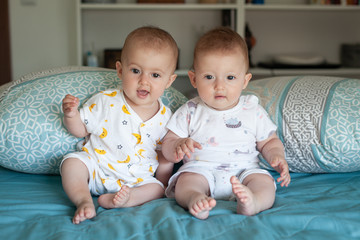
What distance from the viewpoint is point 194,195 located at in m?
0.89

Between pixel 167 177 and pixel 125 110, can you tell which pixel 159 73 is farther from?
pixel 167 177

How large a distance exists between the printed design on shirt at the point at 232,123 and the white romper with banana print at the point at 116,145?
0.64 ft

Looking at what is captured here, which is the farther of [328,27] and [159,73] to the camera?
[328,27]

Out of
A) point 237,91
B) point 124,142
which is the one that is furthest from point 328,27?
point 124,142

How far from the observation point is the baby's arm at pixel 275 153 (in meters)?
0.98

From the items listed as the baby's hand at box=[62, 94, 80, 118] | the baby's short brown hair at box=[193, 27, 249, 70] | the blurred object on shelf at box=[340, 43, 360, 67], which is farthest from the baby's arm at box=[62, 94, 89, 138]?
the blurred object on shelf at box=[340, 43, 360, 67]

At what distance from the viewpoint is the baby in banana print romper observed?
104 cm

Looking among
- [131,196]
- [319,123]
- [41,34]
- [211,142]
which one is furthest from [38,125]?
[41,34]

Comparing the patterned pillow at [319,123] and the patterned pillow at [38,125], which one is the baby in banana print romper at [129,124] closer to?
the patterned pillow at [38,125]

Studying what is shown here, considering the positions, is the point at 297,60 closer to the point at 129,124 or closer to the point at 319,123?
the point at 319,123

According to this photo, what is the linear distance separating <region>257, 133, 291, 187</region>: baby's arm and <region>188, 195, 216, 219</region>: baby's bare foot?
23 cm

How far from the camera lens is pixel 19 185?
1079 mm

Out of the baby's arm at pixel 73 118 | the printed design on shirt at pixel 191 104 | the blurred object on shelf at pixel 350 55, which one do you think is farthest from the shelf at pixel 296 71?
the baby's arm at pixel 73 118

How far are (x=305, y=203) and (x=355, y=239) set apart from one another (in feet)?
0.62
